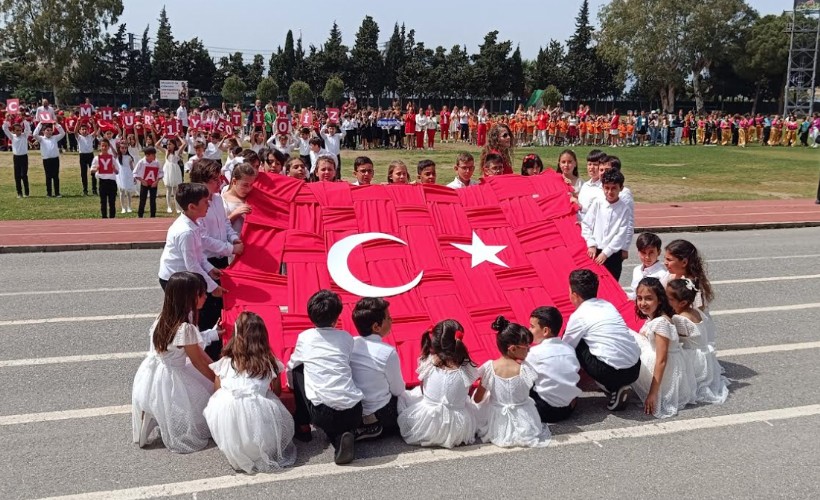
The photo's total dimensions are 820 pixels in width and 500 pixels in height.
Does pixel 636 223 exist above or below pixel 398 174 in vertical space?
below

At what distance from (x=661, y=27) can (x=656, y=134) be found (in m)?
30.8

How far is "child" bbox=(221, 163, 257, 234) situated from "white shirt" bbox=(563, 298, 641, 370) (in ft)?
10.8

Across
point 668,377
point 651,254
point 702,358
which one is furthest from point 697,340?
point 651,254

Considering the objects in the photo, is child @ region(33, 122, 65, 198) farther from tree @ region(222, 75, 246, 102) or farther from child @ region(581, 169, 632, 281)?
tree @ region(222, 75, 246, 102)

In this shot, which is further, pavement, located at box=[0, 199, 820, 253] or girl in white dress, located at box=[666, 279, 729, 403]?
pavement, located at box=[0, 199, 820, 253]

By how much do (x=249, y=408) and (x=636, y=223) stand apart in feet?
41.2

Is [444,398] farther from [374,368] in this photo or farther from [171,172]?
[171,172]

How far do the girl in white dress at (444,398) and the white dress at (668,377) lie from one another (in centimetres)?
160

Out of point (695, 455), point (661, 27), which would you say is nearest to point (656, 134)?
point (661, 27)

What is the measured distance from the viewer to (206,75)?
76562 mm

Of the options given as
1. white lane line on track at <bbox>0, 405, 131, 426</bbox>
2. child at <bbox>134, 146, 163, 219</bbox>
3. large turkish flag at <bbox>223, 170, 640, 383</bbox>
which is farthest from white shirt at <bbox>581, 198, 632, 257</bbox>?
child at <bbox>134, 146, 163, 219</bbox>

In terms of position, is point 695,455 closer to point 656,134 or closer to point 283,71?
point 656,134

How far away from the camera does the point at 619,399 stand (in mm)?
5926

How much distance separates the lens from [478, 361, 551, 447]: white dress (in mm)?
5297
